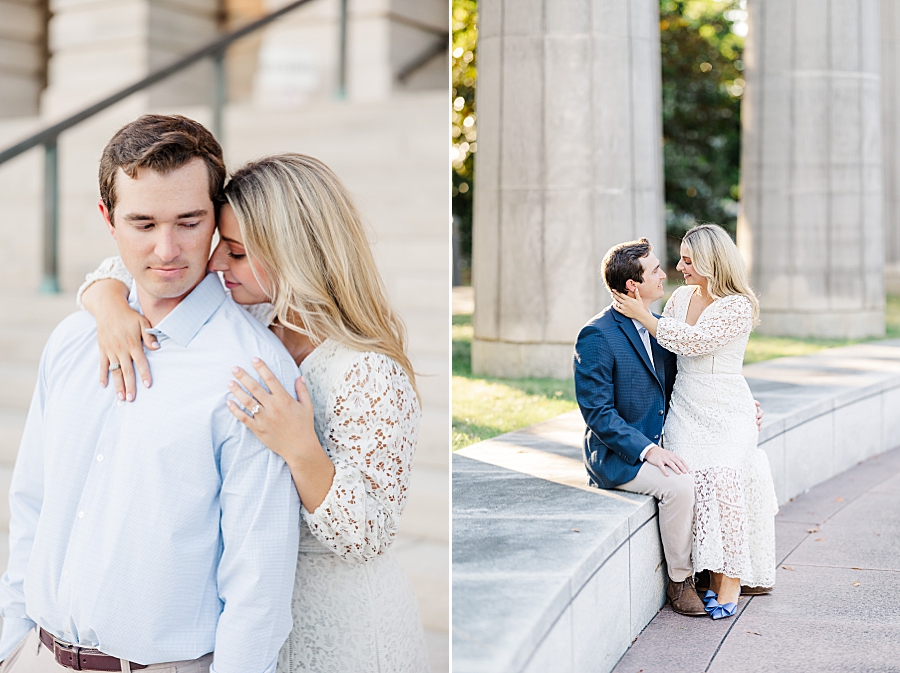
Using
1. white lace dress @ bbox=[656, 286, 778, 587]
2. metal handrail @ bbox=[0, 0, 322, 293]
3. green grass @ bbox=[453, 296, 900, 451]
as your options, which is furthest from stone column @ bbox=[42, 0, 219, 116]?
white lace dress @ bbox=[656, 286, 778, 587]

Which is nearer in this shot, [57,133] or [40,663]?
[40,663]

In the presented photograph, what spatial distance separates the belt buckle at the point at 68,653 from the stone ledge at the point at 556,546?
1.03 m

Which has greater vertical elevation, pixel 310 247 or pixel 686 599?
pixel 310 247

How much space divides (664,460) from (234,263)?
2533 mm

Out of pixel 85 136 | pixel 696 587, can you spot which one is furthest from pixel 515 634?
pixel 85 136

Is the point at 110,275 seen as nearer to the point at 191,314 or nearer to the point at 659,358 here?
the point at 191,314

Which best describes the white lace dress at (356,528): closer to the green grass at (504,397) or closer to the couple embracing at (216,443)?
the couple embracing at (216,443)

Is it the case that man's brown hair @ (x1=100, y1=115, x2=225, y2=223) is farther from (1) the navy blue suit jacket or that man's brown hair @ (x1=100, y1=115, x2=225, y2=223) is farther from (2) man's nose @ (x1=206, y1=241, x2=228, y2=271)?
(1) the navy blue suit jacket

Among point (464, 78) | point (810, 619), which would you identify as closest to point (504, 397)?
point (810, 619)

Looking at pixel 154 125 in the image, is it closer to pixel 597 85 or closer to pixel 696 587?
pixel 696 587

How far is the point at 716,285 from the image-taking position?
4594 mm

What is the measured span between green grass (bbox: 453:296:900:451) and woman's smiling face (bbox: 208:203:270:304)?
3.50 meters

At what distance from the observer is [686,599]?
4.57 m

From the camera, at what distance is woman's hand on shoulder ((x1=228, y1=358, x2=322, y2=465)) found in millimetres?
2346
